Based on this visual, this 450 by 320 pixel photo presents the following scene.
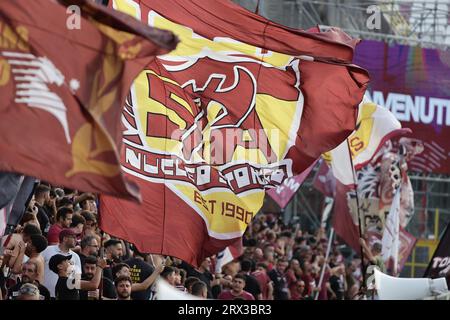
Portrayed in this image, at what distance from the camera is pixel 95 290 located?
11953 mm

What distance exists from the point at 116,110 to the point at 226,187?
405cm

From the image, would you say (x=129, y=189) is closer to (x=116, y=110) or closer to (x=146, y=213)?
(x=116, y=110)

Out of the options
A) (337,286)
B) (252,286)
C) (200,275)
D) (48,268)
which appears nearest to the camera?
(48,268)

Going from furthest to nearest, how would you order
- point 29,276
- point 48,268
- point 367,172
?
point 367,172 < point 48,268 < point 29,276

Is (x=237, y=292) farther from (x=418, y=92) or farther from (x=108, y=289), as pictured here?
(x=418, y=92)

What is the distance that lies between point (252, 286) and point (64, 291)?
13.8ft

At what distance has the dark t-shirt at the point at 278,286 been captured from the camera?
1759 centimetres

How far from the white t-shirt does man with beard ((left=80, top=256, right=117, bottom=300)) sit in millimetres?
165

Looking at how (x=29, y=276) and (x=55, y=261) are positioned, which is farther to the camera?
(x=55, y=261)

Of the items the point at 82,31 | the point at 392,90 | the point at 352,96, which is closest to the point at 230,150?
the point at 352,96

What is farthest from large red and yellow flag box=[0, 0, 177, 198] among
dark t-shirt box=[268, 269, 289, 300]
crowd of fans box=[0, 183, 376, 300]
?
dark t-shirt box=[268, 269, 289, 300]

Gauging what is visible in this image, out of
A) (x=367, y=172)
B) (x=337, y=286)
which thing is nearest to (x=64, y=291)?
(x=337, y=286)

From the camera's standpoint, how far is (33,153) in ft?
25.7

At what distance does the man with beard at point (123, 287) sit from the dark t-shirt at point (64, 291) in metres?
0.73
